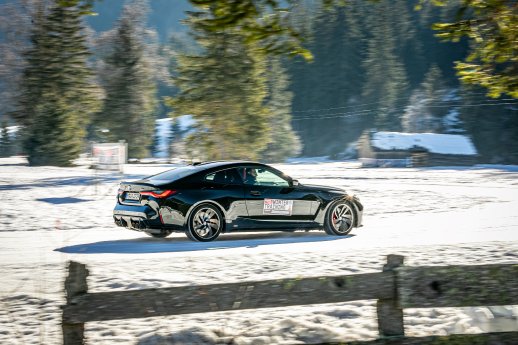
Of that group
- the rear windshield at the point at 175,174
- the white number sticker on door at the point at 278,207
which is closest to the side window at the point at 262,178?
the white number sticker on door at the point at 278,207

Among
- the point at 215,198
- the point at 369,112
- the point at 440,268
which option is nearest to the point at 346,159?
the point at 369,112

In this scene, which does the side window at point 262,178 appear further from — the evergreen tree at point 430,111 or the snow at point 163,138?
the snow at point 163,138

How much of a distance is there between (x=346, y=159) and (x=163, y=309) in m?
95.5

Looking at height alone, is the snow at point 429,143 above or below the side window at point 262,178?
above

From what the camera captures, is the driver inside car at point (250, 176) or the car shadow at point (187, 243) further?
the driver inside car at point (250, 176)

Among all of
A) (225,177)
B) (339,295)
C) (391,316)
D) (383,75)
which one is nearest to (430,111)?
(383,75)

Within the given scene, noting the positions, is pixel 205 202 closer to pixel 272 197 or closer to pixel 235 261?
pixel 272 197

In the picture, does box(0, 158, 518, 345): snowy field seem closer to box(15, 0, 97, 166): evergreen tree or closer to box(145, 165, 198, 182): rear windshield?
box(145, 165, 198, 182): rear windshield

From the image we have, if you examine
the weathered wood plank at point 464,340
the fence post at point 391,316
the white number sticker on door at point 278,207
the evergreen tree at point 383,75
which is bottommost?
the weathered wood plank at point 464,340

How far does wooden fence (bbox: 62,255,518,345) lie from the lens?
15.9ft

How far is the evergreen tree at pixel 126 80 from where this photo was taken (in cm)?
6381

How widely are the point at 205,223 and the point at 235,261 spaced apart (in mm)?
2155

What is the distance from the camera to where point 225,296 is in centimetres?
505

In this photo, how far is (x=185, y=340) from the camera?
588cm
